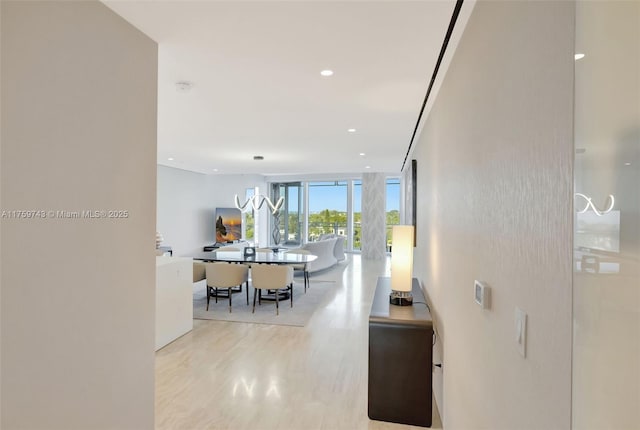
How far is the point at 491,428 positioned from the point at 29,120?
2.18 metres

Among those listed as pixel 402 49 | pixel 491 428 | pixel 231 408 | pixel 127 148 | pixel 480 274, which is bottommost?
pixel 231 408

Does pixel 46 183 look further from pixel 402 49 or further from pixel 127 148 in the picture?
pixel 402 49

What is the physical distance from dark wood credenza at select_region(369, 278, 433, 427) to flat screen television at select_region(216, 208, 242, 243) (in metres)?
9.18

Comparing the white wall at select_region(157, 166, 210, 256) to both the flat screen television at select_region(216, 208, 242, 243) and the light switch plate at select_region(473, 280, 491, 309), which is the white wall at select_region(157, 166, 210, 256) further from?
the light switch plate at select_region(473, 280, 491, 309)

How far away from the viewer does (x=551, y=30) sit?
2.89 ft

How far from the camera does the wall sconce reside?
116 inches

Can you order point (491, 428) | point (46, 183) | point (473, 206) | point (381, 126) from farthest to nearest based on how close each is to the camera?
point (381, 126) → point (473, 206) → point (46, 183) → point (491, 428)

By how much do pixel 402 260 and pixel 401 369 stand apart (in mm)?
852

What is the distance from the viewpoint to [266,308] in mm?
5516

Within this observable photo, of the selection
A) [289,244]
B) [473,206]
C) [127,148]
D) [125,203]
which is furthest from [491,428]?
[289,244]

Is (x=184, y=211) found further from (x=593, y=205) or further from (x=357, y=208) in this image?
(x=593, y=205)

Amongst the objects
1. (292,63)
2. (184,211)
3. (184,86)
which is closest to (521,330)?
(292,63)

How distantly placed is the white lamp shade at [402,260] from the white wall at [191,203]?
23.0 feet

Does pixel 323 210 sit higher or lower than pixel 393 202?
lower
